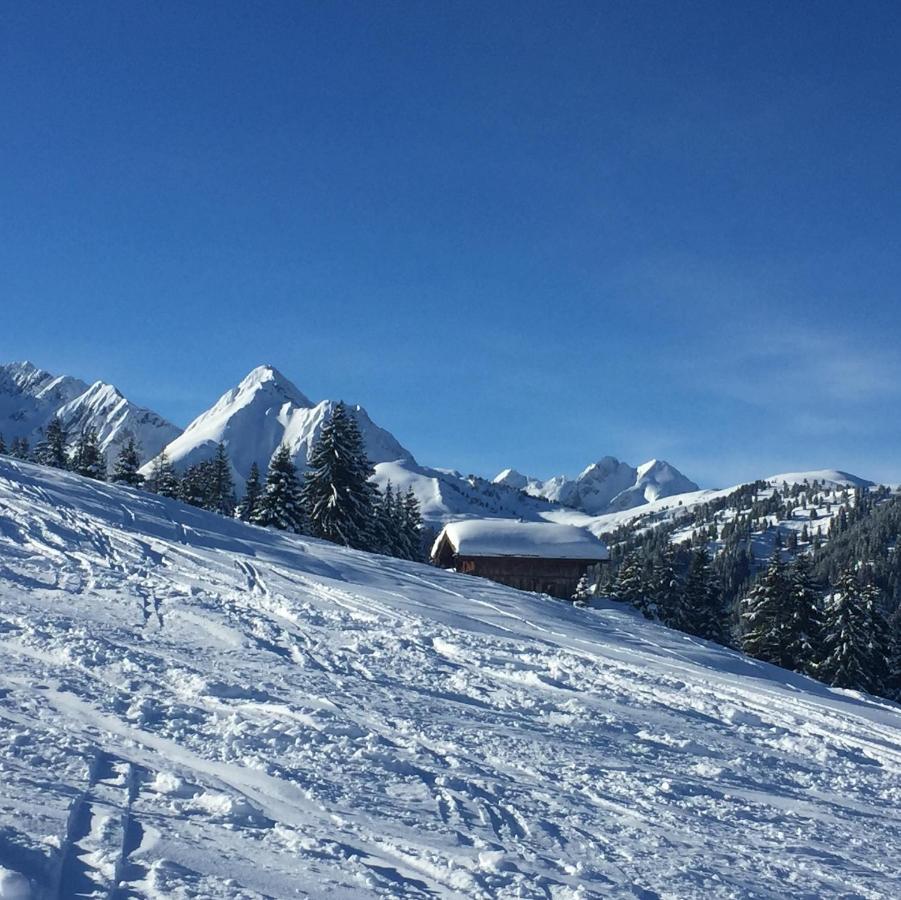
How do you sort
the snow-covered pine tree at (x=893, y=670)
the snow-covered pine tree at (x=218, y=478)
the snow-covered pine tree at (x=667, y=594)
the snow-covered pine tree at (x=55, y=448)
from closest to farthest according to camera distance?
the snow-covered pine tree at (x=893, y=670)
the snow-covered pine tree at (x=667, y=594)
the snow-covered pine tree at (x=55, y=448)
the snow-covered pine tree at (x=218, y=478)

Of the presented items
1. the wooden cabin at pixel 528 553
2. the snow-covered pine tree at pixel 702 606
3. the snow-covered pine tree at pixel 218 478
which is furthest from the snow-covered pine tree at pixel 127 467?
the snow-covered pine tree at pixel 702 606

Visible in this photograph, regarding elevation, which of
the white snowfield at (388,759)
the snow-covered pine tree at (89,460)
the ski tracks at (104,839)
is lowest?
the ski tracks at (104,839)

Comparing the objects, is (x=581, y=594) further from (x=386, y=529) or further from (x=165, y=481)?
(x=165, y=481)

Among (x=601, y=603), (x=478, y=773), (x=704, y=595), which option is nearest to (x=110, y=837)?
(x=478, y=773)

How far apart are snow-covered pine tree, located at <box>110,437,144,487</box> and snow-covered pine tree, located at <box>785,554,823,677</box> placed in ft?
115

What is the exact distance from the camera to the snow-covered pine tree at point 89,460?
48.2 metres

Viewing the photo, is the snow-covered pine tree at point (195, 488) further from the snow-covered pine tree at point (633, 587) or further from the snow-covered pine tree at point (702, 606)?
the snow-covered pine tree at point (702, 606)

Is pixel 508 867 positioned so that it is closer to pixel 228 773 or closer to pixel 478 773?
pixel 478 773

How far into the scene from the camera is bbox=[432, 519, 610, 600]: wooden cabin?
34406 millimetres

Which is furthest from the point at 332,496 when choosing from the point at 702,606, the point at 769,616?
the point at 769,616

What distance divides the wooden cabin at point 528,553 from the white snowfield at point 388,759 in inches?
754

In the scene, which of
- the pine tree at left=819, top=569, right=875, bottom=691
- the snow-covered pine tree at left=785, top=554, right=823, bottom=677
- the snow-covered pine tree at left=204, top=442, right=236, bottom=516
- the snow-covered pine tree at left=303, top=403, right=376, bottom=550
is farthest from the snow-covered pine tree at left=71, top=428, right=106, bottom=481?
the pine tree at left=819, top=569, right=875, bottom=691

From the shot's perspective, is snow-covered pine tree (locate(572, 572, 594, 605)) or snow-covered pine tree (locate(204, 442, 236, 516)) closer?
snow-covered pine tree (locate(572, 572, 594, 605))

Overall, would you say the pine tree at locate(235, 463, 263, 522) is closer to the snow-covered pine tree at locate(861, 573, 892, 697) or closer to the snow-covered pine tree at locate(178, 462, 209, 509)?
the snow-covered pine tree at locate(178, 462, 209, 509)
